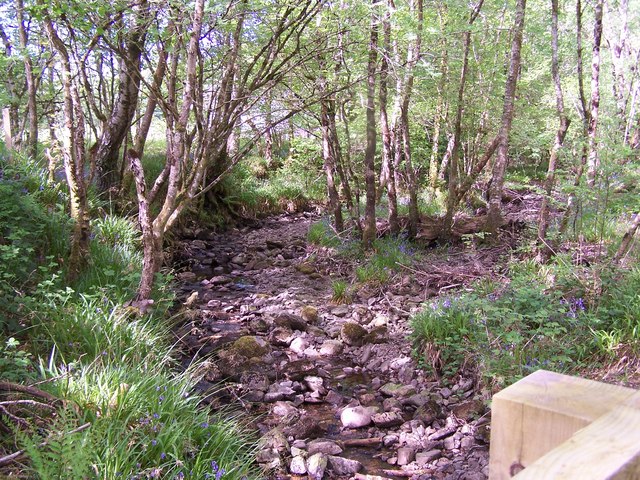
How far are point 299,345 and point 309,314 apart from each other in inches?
33.1

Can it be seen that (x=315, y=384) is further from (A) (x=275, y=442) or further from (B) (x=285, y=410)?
(A) (x=275, y=442)

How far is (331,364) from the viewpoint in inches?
219

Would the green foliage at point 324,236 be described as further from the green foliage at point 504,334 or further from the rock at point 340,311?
the green foliage at point 504,334

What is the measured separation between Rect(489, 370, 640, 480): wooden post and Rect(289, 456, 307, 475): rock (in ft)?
9.53

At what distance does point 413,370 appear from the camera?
5.23 m

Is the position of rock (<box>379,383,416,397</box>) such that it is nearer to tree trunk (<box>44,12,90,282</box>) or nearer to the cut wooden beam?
tree trunk (<box>44,12,90,282</box>)

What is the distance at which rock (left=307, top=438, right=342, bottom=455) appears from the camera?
3889 mm

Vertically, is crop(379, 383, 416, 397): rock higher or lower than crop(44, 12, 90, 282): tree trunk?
lower

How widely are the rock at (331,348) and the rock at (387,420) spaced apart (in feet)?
4.79

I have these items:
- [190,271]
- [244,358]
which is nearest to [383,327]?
[244,358]

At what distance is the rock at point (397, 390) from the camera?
4789 mm

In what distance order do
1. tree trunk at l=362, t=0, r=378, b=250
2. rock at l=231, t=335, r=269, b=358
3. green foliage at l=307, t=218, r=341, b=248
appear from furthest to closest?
green foliage at l=307, t=218, r=341, b=248
tree trunk at l=362, t=0, r=378, b=250
rock at l=231, t=335, r=269, b=358

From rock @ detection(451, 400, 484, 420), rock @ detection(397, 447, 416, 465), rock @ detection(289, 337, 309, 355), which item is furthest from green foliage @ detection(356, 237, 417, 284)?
rock @ detection(397, 447, 416, 465)

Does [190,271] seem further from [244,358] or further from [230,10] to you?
[230,10]
